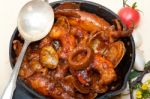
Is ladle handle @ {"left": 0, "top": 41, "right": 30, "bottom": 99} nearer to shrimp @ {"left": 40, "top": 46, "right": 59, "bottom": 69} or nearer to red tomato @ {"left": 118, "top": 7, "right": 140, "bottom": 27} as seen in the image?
shrimp @ {"left": 40, "top": 46, "right": 59, "bottom": 69}

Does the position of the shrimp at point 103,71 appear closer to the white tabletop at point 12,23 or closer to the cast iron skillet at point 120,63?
the cast iron skillet at point 120,63

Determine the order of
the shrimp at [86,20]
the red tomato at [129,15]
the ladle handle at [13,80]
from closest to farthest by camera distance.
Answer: the ladle handle at [13,80], the shrimp at [86,20], the red tomato at [129,15]

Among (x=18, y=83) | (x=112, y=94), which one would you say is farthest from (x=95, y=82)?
(x=18, y=83)

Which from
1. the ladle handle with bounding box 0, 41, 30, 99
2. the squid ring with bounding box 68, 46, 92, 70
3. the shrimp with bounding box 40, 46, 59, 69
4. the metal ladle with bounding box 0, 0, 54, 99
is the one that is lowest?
the ladle handle with bounding box 0, 41, 30, 99

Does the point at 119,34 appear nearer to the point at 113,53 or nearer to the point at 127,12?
the point at 113,53

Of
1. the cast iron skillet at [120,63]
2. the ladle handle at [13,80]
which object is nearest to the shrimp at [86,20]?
the cast iron skillet at [120,63]

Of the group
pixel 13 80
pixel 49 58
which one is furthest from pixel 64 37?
pixel 13 80

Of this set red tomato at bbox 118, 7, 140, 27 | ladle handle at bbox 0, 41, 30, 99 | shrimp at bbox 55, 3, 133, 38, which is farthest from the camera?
red tomato at bbox 118, 7, 140, 27

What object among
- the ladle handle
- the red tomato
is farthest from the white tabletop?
the ladle handle
